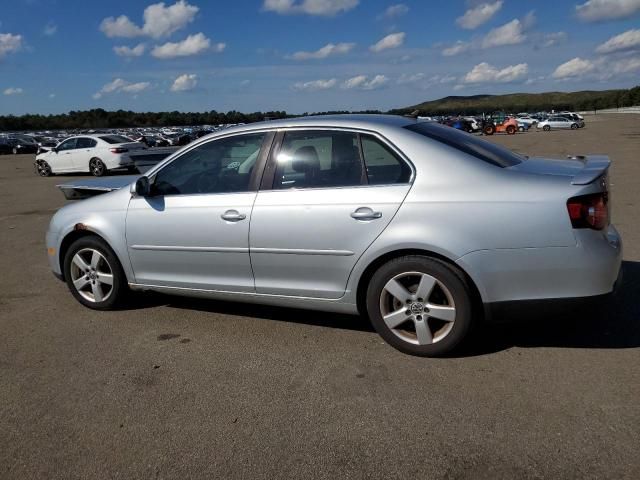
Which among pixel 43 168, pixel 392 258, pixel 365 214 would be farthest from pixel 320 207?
pixel 43 168

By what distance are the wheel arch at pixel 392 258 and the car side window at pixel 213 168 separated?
1150 millimetres

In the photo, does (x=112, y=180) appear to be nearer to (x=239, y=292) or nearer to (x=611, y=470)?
(x=239, y=292)

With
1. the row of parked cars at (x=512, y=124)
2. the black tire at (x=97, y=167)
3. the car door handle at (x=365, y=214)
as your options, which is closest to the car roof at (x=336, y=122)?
the car door handle at (x=365, y=214)

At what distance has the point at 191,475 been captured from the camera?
8.67 feet

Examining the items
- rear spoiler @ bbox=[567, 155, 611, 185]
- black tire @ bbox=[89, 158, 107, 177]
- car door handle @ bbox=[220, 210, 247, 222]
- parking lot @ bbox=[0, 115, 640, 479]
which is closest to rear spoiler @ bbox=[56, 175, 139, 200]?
parking lot @ bbox=[0, 115, 640, 479]

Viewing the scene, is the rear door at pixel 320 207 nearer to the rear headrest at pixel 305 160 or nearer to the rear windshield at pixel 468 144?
the rear headrest at pixel 305 160

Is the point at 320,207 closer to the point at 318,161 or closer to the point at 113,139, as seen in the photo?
the point at 318,161

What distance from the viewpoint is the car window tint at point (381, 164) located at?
3723 millimetres

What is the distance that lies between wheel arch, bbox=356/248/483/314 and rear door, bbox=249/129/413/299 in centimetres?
12

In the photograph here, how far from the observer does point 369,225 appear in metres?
3.68

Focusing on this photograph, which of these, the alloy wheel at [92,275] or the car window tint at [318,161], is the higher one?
the car window tint at [318,161]

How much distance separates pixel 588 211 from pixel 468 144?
3.25 feet

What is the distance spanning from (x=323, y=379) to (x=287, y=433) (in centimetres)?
64

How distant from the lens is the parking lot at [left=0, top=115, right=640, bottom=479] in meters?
2.70
